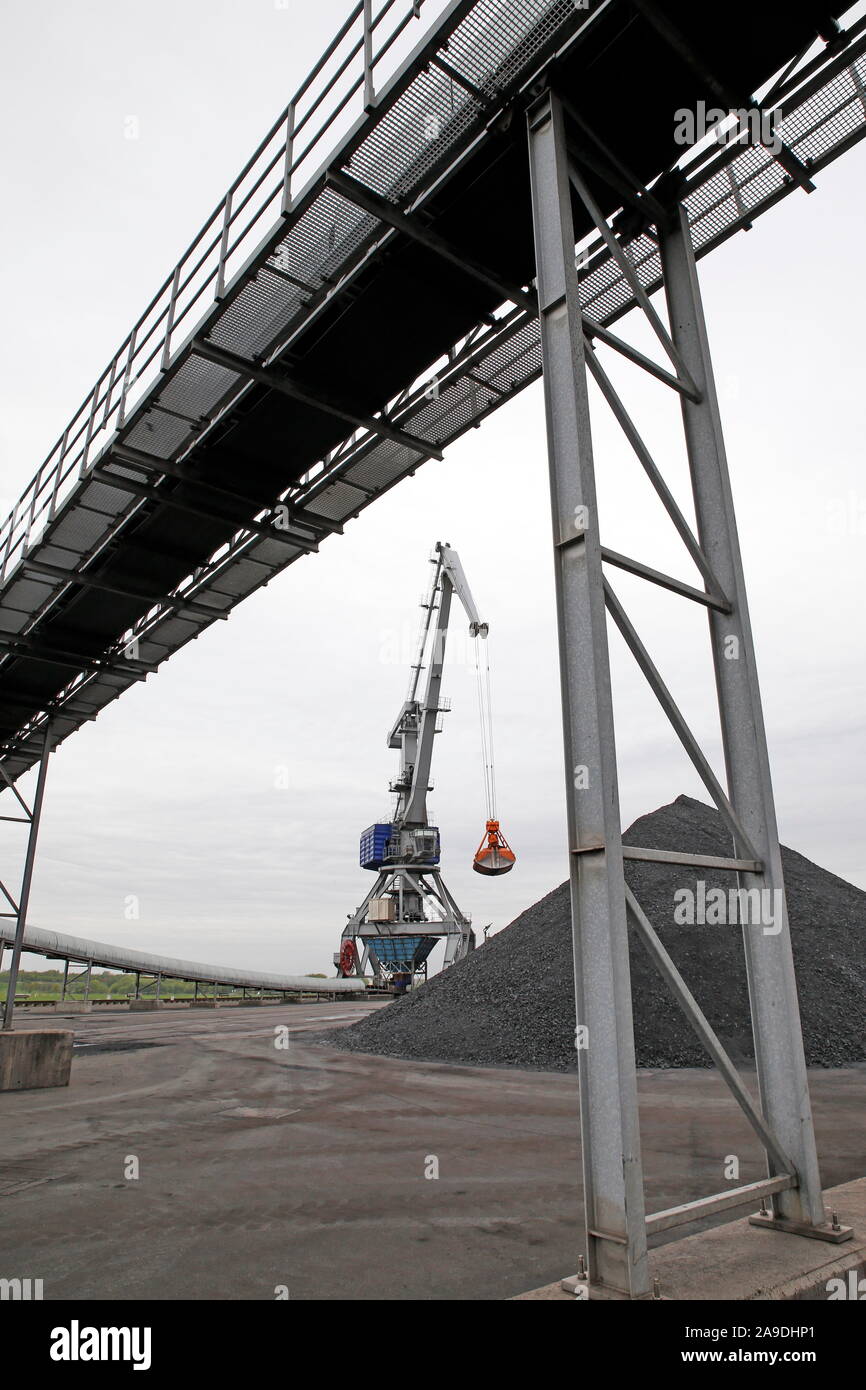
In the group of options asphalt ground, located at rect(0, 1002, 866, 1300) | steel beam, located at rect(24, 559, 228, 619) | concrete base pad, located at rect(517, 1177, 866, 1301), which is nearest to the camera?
concrete base pad, located at rect(517, 1177, 866, 1301)

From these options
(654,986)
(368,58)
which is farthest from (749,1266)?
(654,986)

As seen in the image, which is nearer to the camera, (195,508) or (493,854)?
(195,508)

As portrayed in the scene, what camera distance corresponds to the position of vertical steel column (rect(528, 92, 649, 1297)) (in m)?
3.38

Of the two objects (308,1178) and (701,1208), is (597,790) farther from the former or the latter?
(308,1178)

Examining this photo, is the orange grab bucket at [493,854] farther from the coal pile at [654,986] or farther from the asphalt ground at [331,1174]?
the asphalt ground at [331,1174]

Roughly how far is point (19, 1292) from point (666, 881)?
1577 cm

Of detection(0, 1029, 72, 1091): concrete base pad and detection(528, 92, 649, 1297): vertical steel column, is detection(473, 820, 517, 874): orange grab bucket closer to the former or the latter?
detection(0, 1029, 72, 1091): concrete base pad

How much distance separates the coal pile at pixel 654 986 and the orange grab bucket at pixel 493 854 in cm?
1320

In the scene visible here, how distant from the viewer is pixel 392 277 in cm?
648

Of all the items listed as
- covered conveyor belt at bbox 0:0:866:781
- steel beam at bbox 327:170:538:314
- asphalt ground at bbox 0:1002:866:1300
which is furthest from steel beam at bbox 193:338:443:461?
asphalt ground at bbox 0:1002:866:1300

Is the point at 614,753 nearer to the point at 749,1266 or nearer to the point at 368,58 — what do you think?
the point at 749,1266

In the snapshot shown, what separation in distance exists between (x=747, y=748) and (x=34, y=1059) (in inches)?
474

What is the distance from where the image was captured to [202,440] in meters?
8.40

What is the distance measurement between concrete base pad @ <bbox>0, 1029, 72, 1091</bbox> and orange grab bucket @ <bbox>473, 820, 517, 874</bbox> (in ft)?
75.6
